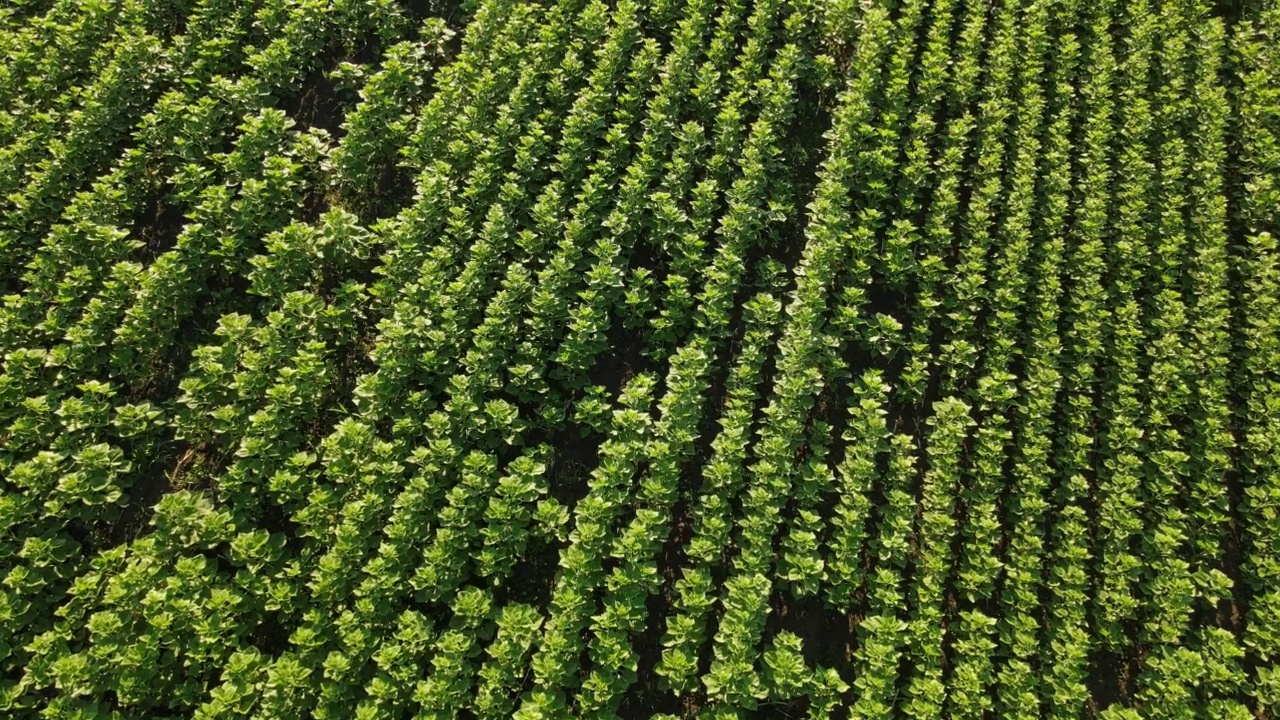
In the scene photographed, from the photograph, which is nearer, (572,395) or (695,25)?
(572,395)

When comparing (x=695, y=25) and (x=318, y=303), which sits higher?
(x=695, y=25)

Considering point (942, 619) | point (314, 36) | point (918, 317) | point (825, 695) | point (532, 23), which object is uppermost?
point (532, 23)

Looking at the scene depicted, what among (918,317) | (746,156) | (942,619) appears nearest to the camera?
(942,619)

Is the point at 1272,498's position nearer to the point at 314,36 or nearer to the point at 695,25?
the point at 695,25

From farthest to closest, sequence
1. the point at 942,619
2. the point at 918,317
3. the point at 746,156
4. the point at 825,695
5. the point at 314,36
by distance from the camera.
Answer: the point at 314,36, the point at 746,156, the point at 918,317, the point at 942,619, the point at 825,695

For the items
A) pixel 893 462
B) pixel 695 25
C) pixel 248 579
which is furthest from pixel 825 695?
pixel 695 25

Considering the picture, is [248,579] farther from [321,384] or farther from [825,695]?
[825,695]
